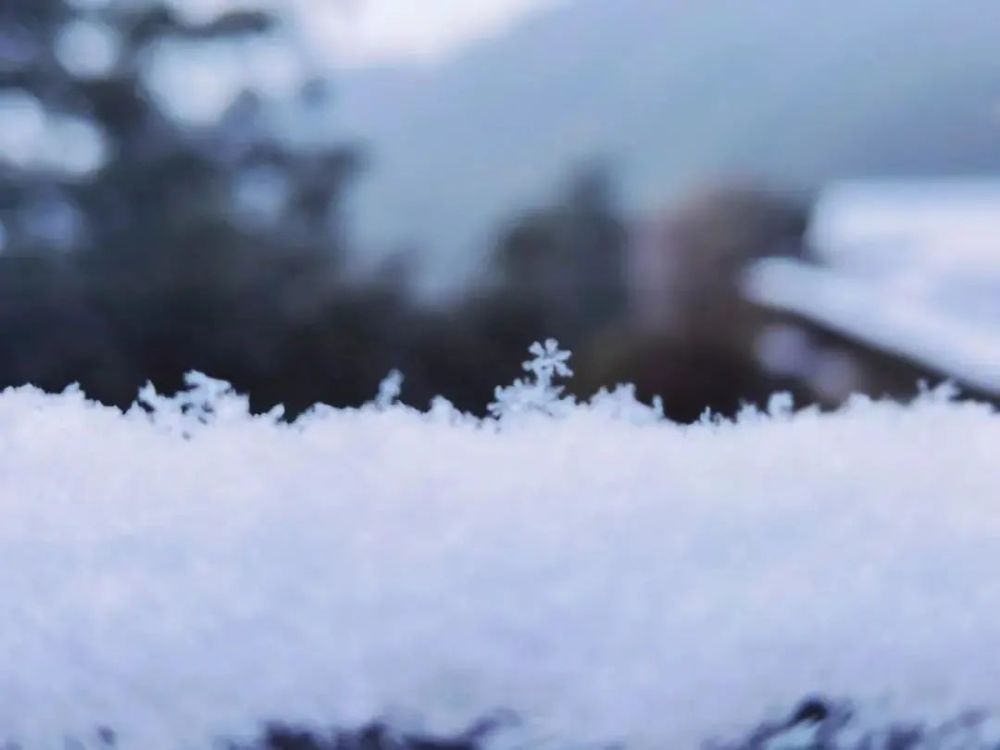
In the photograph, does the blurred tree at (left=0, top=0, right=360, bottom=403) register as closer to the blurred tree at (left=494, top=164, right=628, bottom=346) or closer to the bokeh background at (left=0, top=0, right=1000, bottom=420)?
the bokeh background at (left=0, top=0, right=1000, bottom=420)

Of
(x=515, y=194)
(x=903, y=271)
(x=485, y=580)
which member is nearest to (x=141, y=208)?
(x=515, y=194)

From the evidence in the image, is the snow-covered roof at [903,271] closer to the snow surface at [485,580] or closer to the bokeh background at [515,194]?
the bokeh background at [515,194]

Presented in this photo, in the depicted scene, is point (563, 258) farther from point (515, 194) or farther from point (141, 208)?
point (141, 208)

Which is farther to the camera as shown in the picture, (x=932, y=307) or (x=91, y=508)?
(x=932, y=307)

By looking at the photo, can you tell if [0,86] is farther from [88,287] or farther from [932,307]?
[932,307]

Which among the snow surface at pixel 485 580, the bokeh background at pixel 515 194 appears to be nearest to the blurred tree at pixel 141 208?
the bokeh background at pixel 515 194

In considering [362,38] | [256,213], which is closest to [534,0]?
[362,38]

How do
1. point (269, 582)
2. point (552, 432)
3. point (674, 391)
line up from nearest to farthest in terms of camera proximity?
1. point (269, 582)
2. point (552, 432)
3. point (674, 391)
